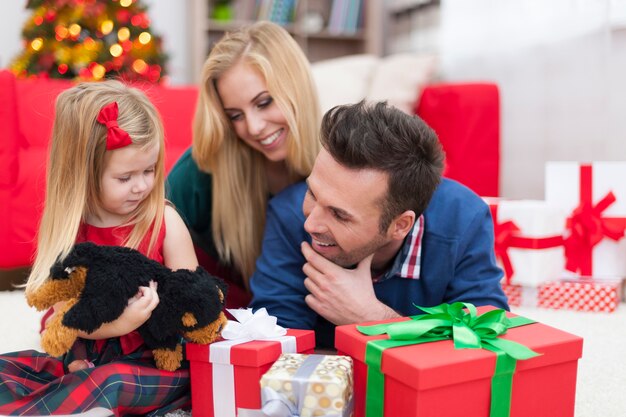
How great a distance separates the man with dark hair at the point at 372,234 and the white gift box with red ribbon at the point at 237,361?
0.19 metres

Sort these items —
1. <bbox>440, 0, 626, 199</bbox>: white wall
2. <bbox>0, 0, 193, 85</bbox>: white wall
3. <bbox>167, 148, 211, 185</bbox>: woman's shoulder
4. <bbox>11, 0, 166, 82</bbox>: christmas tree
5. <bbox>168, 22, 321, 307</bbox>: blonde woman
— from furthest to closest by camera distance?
<bbox>0, 0, 193, 85</bbox>: white wall
<bbox>11, 0, 166, 82</bbox>: christmas tree
<bbox>440, 0, 626, 199</bbox>: white wall
<bbox>167, 148, 211, 185</bbox>: woman's shoulder
<bbox>168, 22, 321, 307</bbox>: blonde woman

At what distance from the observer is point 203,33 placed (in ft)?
12.8

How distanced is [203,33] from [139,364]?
3.04 meters

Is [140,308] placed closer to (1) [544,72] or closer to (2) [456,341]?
(2) [456,341]

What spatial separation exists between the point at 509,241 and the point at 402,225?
109cm

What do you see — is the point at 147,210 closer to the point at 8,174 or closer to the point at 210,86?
the point at 210,86

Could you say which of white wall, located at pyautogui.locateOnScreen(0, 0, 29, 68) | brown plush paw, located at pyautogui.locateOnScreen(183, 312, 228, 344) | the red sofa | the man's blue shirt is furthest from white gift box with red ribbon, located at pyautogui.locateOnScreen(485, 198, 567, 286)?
white wall, located at pyautogui.locateOnScreen(0, 0, 29, 68)

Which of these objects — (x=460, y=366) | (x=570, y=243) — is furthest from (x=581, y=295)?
(x=460, y=366)

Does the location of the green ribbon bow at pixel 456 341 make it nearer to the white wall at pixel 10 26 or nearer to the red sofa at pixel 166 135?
the red sofa at pixel 166 135

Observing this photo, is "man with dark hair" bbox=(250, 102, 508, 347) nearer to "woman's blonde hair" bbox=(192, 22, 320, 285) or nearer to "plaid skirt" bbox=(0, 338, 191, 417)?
"woman's blonde hair" bbox=(192, 22, 320, 285)

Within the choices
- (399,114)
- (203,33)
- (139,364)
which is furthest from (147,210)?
(203,33)

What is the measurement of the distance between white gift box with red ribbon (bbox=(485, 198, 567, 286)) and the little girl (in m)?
1.27

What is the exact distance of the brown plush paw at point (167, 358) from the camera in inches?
47.6

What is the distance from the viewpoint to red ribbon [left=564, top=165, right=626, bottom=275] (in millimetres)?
2266
